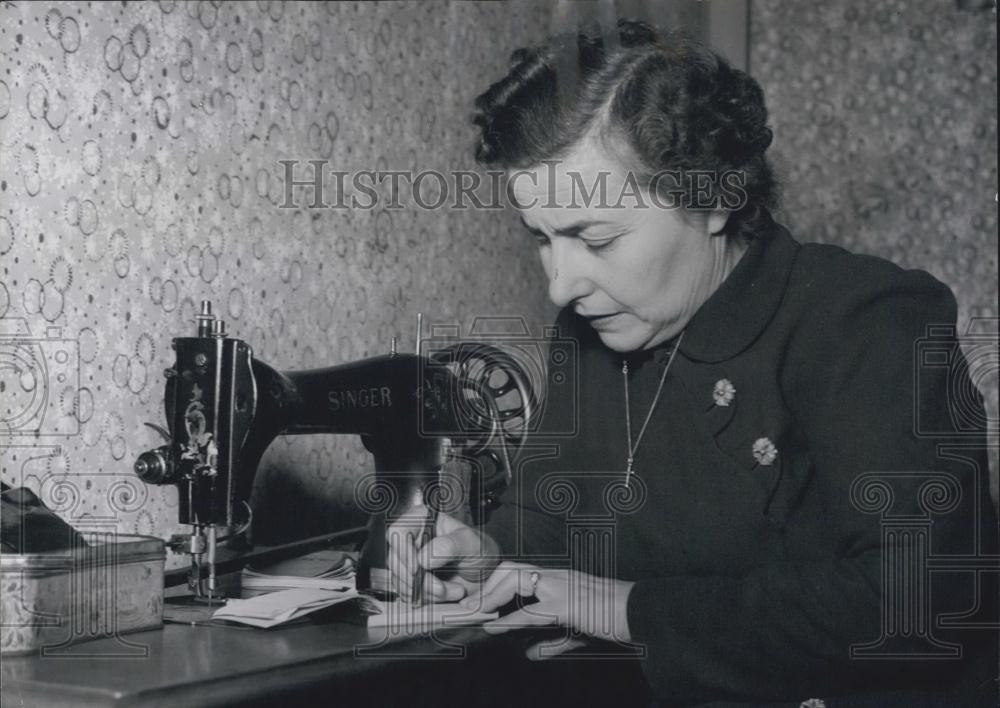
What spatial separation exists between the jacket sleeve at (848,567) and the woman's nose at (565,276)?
320 mm

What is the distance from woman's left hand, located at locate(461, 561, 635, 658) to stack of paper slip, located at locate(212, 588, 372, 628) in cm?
18

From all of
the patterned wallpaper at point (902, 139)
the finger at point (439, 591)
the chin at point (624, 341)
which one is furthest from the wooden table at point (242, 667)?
the patterned wallpaper at point (902, 139)

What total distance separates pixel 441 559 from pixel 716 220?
56 cm

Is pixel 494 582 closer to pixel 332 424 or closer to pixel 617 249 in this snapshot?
pixel 332 424

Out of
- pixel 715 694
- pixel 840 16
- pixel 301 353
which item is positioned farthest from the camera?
pixel 840 16

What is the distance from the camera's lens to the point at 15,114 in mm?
1289

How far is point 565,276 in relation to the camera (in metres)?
1.40

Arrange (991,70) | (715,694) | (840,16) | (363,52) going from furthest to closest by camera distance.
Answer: (840,16), (991,70), (363,52), (715,694)

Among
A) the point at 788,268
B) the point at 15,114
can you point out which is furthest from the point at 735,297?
the point at 15,114

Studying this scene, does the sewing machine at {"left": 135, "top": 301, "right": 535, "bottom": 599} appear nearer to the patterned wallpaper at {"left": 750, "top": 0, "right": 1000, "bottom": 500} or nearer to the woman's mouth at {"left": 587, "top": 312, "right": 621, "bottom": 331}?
the woman's mouth at {"left": 587, "top": 312, "right": 621, "bottom": 331}

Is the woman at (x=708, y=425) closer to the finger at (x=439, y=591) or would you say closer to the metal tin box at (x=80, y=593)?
the finger at (x=439, y=591)

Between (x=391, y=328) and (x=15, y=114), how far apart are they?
91 centimetres

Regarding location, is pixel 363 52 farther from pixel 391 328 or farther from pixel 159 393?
pixel 159 393

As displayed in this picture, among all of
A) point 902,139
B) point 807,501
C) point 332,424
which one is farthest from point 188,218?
point 902,139
